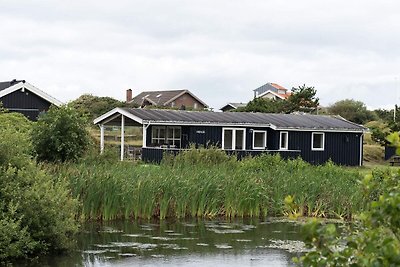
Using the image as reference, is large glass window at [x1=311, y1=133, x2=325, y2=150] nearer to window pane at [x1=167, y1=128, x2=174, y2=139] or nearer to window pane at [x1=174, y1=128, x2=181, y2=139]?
window pane at [x1=174, y1=128, x2=181, y2=139]

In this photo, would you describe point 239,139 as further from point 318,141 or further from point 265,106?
point 265,106

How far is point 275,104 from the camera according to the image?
173 ft

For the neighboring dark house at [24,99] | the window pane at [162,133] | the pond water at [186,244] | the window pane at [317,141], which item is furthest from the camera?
the window pane at [317,141]

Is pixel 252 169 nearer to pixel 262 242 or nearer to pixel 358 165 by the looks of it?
pixel 262 242

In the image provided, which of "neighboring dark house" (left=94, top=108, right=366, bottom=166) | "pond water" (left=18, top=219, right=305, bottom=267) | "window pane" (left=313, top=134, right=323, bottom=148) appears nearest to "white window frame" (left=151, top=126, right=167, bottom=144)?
"neighboring dark house" (left=94, top=108, right=366, bottom=166)

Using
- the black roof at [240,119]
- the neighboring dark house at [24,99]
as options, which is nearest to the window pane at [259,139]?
the black roof at [240,119]

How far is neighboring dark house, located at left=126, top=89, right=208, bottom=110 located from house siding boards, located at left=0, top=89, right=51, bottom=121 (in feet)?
141

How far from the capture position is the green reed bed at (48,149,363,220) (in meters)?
15.5

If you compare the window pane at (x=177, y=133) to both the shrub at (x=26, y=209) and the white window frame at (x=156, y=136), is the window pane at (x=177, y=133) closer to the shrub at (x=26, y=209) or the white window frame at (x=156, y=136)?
the white window frame at (x=156, y=136)

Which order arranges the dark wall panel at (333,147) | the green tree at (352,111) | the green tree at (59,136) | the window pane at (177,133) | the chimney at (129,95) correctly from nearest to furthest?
1. the green tree at (59,136)
2. the window pane at (177,133)
3. the dark wall panel at (333,147)
4. the green tree at (352,111)
5. the chimney at (129,95)

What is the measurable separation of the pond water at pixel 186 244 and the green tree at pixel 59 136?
5074 mm

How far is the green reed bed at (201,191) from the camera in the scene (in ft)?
50.9

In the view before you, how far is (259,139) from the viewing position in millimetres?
34312

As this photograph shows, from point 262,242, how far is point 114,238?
Result: 9.54 feet
